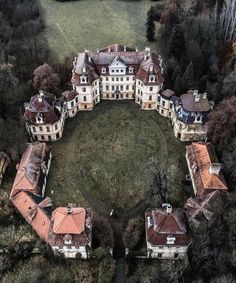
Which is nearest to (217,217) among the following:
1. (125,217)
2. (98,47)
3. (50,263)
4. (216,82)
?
(125,217)

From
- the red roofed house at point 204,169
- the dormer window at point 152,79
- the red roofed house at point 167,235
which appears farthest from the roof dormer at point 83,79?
the red roofed house at point 167,235

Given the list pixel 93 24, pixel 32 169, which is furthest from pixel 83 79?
pixel 93 24

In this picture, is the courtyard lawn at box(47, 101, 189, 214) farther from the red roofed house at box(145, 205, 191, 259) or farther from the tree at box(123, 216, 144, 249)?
the red roofed house at box(145, 205, 191, 259)

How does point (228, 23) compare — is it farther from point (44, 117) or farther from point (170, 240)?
point (170, 240)

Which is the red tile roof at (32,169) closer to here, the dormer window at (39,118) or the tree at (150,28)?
the dormer window at (39,118)

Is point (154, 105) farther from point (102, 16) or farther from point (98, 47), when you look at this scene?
point (102, 16)
